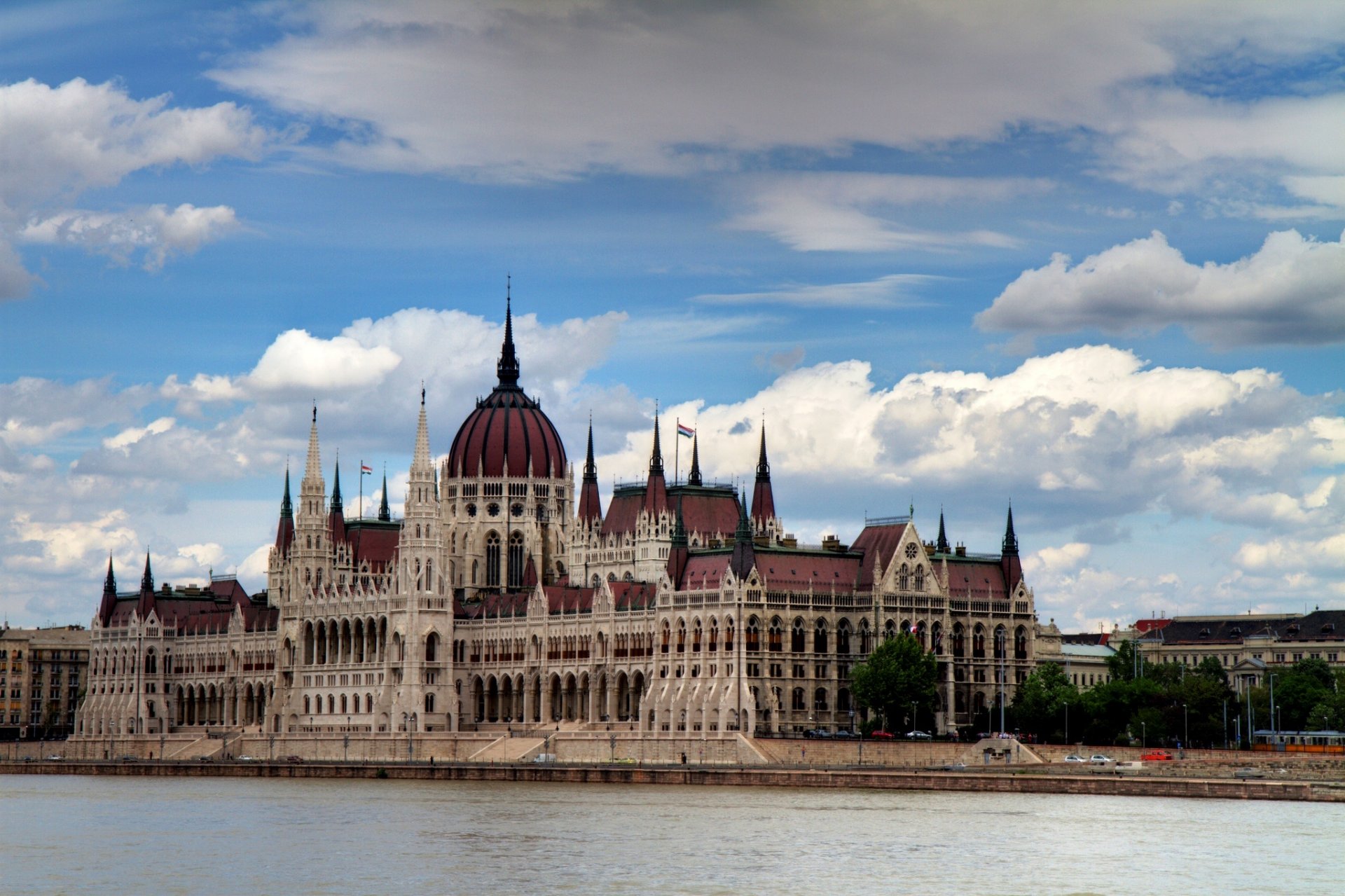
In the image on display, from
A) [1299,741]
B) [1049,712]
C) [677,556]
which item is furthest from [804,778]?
[1299,741]

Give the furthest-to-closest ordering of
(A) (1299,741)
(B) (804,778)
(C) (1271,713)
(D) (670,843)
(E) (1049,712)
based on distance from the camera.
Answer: (C) (1271,713) → (E) (1049,712) → (A) (1299,741) → (B) (804,778) → (D) (670,843)

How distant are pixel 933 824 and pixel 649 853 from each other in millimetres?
20078

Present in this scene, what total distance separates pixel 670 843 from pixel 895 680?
200 ft

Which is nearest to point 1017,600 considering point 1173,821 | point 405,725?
point 405,725

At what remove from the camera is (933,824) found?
122 meters

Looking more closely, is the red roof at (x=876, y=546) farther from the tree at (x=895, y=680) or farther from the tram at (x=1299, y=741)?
the tram at (x=1299, y=741)

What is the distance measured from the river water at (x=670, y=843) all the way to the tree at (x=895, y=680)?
69.5 feet

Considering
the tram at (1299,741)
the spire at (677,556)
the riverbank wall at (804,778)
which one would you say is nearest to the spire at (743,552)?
the spire at (677,556)

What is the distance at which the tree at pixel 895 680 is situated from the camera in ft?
560

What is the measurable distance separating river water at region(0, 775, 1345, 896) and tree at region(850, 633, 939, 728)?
21172mm

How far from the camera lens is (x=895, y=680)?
170500mm

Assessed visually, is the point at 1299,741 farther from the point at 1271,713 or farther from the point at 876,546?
the point at 876,546

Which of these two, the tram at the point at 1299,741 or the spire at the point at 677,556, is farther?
the spire at the point at 677,556

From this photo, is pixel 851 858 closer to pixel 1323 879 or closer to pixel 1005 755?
pixel 1323 879
